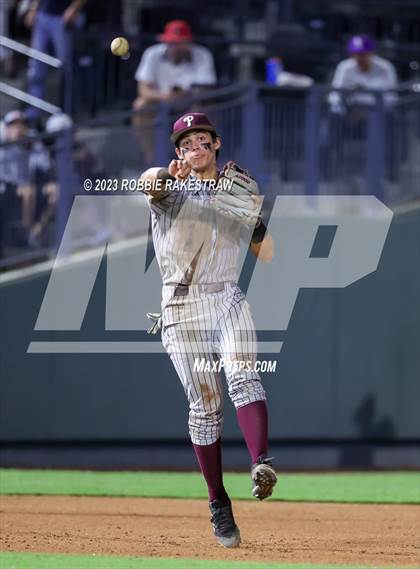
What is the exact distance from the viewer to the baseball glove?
5.93m

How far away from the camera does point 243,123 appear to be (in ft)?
35.8

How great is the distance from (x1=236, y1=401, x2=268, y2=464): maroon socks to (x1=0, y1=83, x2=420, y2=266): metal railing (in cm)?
501

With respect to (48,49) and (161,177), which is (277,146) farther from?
(161,177)

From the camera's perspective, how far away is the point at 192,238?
612 cm

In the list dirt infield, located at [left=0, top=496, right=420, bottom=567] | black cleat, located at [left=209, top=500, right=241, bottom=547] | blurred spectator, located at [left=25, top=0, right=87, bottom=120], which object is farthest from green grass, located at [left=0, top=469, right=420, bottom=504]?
blurred spectator, located at [left=25, top=0, right=87, bottom=120]

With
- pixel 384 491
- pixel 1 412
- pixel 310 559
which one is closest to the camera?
pixel 310 559

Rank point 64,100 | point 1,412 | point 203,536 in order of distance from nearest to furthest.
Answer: point 203,536 < point 1,412 < point 64,100

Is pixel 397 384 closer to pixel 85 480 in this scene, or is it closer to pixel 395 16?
pixel 85 480

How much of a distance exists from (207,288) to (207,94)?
4930mm

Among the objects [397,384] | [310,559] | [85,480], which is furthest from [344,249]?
[310,559]

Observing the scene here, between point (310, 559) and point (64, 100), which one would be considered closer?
point (310, 559)

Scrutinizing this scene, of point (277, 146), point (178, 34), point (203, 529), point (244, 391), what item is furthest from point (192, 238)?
point (178, 34)

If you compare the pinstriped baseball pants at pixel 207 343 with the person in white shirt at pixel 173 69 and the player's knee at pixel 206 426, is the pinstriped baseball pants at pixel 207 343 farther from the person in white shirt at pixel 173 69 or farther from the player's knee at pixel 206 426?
the person in white shirt at pixel 173 69

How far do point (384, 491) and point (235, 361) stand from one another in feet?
13.1
